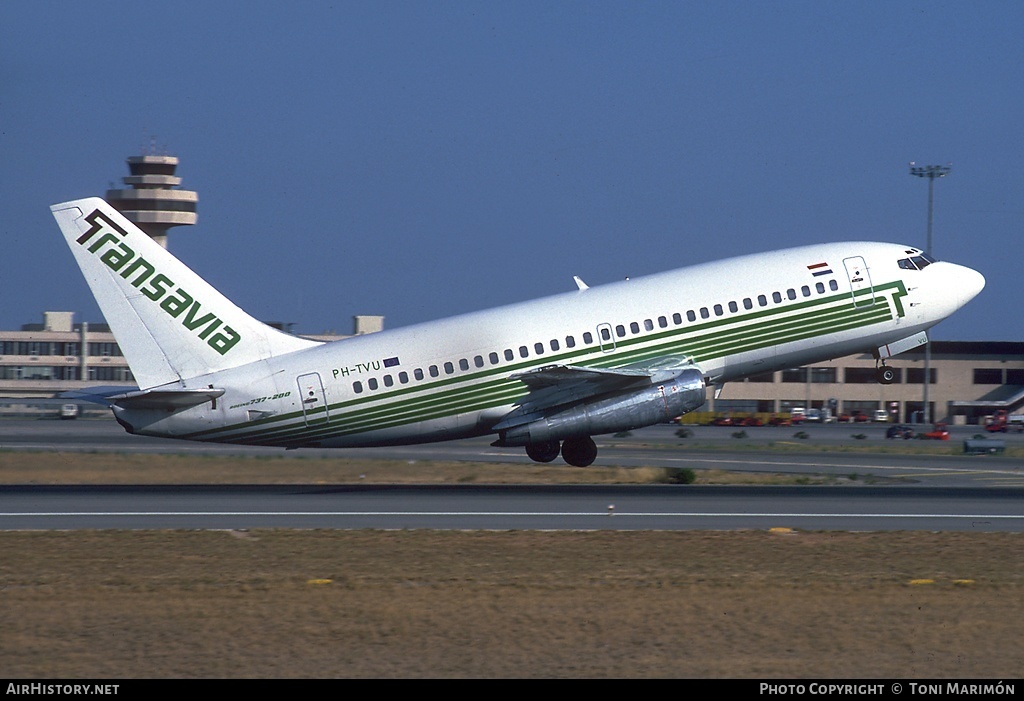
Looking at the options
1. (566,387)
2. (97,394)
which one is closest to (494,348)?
(566,387)

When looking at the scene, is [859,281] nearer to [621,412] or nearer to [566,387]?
[621,412]

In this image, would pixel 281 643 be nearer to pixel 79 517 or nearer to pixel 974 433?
pixel 79 517

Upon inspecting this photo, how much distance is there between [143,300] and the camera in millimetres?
37656

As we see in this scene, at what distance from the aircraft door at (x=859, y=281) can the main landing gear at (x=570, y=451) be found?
9870 mm

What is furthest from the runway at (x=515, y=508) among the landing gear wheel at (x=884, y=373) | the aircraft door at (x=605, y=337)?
the landing gear wheel at (x=884, y=373)

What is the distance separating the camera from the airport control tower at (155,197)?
486 feet

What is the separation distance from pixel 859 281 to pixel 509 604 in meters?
24.0

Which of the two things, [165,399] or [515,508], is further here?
[165,399]

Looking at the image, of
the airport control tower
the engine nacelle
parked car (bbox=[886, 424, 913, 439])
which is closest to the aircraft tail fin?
the engine nacelle

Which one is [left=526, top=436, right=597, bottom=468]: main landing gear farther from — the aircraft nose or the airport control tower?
the airport control tower

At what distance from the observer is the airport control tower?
148125 mm

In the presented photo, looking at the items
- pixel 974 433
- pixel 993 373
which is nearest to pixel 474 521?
pixel 974 433

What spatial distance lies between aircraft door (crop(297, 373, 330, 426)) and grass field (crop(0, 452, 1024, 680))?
10078 mm

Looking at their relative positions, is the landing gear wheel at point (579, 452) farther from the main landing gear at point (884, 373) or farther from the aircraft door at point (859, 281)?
the main landing gear at point (884, 373)
